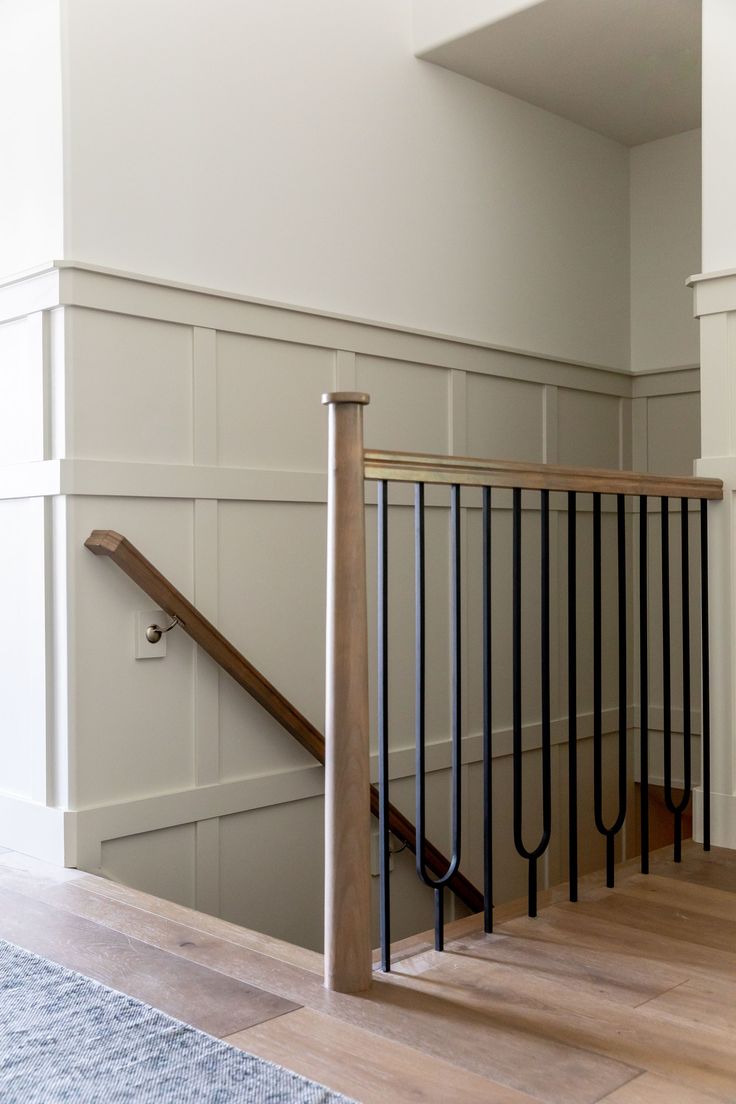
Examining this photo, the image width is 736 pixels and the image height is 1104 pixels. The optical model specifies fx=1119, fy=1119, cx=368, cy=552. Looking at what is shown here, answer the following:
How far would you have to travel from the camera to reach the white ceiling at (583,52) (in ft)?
11.8

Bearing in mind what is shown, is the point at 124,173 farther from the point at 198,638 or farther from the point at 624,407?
the point at 624,407

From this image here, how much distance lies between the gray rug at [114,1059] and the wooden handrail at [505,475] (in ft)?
3.22

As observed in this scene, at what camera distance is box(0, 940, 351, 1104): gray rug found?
5.28 ft

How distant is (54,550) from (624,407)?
9.21 feet

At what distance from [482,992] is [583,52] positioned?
10.6ft

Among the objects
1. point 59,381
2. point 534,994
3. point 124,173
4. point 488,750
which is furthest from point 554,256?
point 534,994

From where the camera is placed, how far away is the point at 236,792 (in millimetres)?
3301

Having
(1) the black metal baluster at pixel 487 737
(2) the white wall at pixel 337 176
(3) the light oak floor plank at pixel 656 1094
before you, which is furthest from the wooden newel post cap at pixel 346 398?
(2) the white wall at pixel 337 176

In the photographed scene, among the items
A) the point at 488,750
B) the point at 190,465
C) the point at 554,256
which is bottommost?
the point at 488,750

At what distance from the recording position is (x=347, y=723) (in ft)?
6.40

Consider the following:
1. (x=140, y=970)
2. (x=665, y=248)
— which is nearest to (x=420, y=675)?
(x=140, y=970)

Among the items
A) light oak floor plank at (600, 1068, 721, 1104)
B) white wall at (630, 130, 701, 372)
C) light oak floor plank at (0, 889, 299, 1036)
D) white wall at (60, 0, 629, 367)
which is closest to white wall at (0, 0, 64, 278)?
white wall at (60, 0, 629, 367)

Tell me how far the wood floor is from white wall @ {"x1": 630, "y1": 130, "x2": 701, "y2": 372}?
2.72 metres

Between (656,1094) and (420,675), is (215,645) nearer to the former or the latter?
(420,675)
